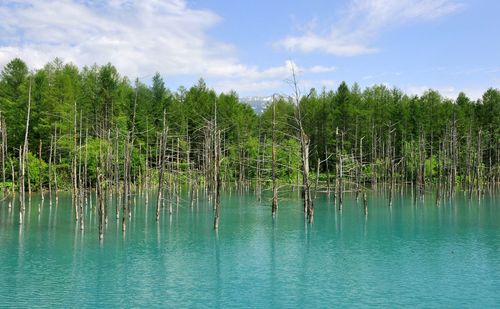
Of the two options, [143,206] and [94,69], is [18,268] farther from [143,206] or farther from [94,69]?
[94,69]

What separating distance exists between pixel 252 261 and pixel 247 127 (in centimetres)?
5848

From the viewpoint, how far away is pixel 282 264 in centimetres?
2339

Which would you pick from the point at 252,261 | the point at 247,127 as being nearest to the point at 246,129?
the point at 247,127

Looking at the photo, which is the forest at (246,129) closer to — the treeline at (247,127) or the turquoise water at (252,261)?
the treeline at (247,127)

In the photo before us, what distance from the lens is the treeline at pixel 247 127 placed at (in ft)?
194

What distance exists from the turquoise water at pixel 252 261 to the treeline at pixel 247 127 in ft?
69.3

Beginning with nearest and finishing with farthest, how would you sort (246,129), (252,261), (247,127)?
(252,261), (246,129), (247,127)

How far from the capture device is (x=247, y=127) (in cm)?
8162

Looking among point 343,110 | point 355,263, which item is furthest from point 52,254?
point 343,110

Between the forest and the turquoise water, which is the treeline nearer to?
the forest

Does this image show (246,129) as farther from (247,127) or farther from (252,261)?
(252,261)

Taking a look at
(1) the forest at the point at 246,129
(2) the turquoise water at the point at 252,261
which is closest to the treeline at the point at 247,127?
(1) the forest at the point at 246,129

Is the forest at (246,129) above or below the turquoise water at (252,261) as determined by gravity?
above

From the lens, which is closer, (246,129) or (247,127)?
(246,129)
